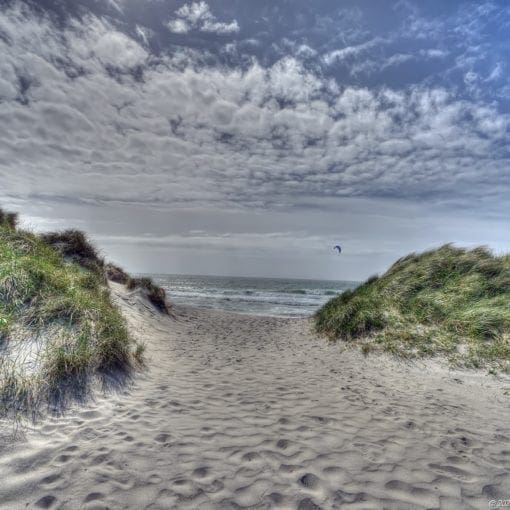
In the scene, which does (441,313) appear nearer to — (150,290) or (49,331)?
(49,331)

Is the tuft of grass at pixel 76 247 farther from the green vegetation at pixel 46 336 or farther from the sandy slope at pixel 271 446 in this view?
the sandy slope at pixel 271 446

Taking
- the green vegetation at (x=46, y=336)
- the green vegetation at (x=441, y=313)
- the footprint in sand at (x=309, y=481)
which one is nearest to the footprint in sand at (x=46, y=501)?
the green vegetation at (x=46, y=336)

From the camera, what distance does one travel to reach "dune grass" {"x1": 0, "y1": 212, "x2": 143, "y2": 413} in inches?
184

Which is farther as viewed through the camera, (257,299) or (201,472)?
(257,299)

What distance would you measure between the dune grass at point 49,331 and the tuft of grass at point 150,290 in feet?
23.4

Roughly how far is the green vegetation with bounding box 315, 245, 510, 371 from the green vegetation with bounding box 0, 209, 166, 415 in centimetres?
743

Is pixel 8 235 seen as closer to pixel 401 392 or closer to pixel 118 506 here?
pixel 118 506

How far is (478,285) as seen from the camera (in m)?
11.3

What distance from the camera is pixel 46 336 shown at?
→ 5.77 metres

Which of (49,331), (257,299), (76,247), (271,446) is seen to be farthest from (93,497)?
(257,299)

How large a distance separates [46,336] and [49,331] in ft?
0.56

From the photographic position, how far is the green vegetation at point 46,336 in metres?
4.69

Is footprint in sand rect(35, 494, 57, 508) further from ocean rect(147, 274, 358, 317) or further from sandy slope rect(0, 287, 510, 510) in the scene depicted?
ocean rect(147, 274, 358, 317)

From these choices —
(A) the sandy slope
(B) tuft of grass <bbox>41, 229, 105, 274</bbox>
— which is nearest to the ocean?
(B) tuft of grass <bbox>41, 229, 105, 274</bbox>
